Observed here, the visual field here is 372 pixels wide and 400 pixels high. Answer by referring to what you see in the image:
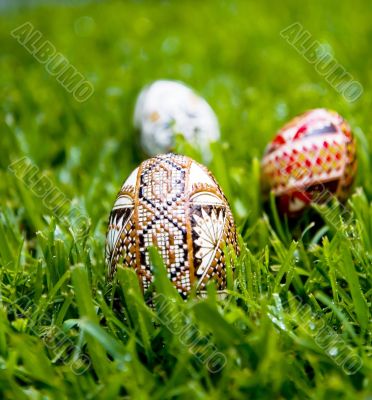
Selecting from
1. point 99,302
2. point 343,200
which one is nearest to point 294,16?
point 343,200

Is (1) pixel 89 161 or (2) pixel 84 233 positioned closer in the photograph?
(2) pixel 84 233

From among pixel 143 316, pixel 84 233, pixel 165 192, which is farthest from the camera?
pixel 84 233

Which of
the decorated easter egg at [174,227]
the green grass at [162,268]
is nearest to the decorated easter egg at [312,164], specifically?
the green grass at [162,268]

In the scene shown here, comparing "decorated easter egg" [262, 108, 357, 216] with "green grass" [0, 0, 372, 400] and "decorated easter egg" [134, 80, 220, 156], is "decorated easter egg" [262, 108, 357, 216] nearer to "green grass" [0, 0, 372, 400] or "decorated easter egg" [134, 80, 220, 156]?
"green grass" [0, 0, 372, 400]

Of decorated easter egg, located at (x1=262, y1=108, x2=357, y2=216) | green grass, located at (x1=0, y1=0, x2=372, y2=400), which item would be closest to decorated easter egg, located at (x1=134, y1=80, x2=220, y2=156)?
green grass, located at (x1=0, y1=0, x2=372, y2=400)

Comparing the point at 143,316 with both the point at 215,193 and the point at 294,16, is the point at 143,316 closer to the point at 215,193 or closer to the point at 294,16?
the point at 215,193

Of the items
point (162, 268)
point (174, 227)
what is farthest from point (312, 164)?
point (162, 268)

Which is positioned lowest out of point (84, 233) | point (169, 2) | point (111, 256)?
point (111, 256)

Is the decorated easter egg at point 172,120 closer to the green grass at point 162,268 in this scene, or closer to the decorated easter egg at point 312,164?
the green grass at point 162,268
